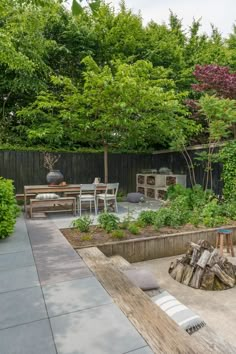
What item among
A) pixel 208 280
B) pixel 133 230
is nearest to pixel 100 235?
pixel 133 230

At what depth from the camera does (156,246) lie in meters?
4.16

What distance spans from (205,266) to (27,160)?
653 cm

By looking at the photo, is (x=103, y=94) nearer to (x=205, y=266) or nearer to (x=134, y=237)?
(x=134, y=237)

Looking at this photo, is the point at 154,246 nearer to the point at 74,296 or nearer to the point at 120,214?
Answer: the point at 120,214

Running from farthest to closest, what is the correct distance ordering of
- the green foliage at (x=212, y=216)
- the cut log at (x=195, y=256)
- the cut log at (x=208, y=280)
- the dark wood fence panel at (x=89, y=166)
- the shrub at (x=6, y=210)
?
the dark wood fence panel at (x=89, y=166) → the green foliage at (x=212, y=216) → the shrub at (x=6, y=210) → the cut log at (x=195, y=256) → the cut log at (x=208, y=280)

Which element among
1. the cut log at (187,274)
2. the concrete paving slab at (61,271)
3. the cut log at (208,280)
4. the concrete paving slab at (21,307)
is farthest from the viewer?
the cut log at (187,274)

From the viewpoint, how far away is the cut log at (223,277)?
3367 mm

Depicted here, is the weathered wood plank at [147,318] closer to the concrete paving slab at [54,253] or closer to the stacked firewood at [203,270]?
the concrete paving slab at [54,253]

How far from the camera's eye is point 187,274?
3.50 metres

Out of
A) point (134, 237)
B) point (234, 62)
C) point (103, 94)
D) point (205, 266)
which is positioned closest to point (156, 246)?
point (134, 237)

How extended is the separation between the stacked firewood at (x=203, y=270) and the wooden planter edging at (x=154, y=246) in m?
0.47

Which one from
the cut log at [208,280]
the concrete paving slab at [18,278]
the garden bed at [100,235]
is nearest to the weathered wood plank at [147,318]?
the concrete paving slab at [18,278]

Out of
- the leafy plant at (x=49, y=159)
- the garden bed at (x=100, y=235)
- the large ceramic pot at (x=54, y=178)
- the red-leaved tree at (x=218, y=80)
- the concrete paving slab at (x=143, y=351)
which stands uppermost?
the red-leaved tree at (x=218, y=80)

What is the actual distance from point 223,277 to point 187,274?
1.55 ft
